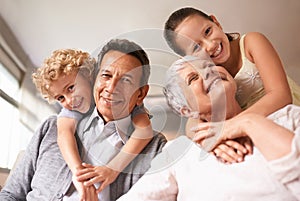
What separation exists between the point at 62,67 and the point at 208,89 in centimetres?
41

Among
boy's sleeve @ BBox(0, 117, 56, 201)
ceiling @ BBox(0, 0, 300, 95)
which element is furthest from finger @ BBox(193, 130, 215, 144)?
ceiling @ BBox(0, 0, 300, 95)

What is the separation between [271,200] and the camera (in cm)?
63

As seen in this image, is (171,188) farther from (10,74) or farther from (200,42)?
(10,74)

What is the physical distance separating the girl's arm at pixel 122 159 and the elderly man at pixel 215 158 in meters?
0.07

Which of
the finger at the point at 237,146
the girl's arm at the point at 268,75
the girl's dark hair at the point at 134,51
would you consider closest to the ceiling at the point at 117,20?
the girl's dark hair at the point at 134,51

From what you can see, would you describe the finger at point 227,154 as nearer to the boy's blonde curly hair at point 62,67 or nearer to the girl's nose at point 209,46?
the girl's nose at point 209,46

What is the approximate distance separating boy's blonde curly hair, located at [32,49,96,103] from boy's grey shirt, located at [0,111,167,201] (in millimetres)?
120

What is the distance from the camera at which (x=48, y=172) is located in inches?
39.0

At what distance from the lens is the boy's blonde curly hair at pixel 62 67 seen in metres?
1.01

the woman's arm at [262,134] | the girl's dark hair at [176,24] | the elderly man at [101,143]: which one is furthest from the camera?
the girl's dark hair at [176,24]

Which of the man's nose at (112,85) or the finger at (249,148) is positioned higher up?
the man's nose at (112,85)

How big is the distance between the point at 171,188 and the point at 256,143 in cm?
21

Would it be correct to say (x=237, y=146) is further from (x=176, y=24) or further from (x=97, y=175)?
(x=176, y=24)

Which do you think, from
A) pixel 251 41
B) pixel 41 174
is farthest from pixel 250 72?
pixel 41 174
